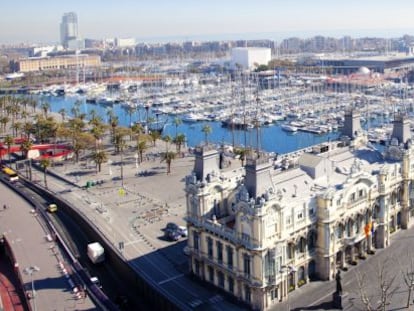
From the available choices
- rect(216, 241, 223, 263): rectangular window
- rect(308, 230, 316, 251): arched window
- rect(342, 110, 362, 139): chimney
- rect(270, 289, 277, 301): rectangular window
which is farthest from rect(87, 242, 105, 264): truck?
rect(342, 110, 362, 139): chimney

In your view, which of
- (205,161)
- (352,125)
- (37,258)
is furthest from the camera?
(352,125)

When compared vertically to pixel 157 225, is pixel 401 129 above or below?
above

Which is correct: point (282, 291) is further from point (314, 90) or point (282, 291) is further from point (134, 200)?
point (314, 90)

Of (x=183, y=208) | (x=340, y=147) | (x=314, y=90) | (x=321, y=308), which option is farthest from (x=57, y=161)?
(x=314, y=90)

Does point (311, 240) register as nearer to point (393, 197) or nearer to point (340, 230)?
point (340, 230)

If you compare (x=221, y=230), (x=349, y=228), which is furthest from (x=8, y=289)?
(x=349, y=228)
